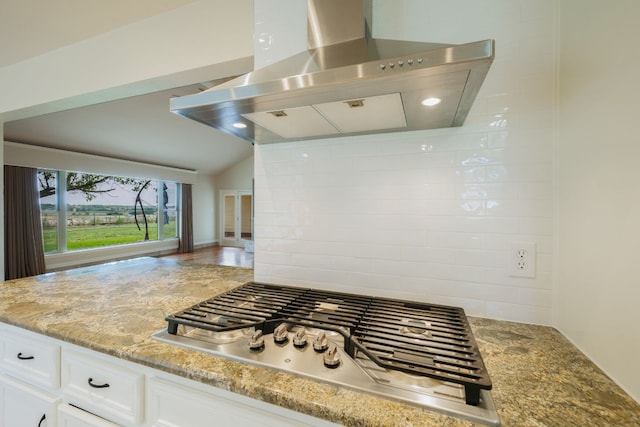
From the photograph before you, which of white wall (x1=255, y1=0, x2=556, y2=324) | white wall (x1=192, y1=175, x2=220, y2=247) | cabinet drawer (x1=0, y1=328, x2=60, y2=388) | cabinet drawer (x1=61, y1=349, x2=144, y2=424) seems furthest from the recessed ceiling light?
white wall (x1=192, y1=175, x2=220, y2=247)

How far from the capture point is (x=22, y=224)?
479 centimetres

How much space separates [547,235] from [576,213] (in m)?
0.15

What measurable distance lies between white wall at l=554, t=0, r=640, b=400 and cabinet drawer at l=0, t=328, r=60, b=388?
1.71 m

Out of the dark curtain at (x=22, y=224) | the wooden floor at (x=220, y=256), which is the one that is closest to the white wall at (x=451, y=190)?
the wooden floor at (x=220, y=256)

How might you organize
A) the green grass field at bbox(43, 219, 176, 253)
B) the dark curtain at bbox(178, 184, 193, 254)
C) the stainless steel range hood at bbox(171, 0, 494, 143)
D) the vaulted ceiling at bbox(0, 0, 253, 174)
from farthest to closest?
the dark curtain at bbox(178, 184, 193, 254), the green grass field at bbox(43, 219, 176, 253), the vaulted ceiling at bbox(0, 0, 253, 174), the stainless steel range hood at bbox(171, 0, 494, 143)

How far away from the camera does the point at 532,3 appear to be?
0.98m

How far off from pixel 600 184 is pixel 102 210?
316 inches

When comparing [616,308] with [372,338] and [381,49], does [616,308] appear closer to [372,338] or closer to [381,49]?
[372,338]

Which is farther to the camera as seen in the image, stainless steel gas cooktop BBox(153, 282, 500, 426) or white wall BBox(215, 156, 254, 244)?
white wall BBox(215, 156, 254, 244)

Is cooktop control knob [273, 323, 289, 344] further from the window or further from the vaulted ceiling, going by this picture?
the window

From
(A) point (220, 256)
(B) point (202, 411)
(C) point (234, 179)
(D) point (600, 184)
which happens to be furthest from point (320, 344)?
(C) point (234, 179)

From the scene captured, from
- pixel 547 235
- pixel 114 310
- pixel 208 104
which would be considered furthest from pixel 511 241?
pixel 114 310

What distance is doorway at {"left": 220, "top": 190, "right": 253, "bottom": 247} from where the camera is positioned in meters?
9.36

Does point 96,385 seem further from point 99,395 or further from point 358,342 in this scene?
point 358,342
